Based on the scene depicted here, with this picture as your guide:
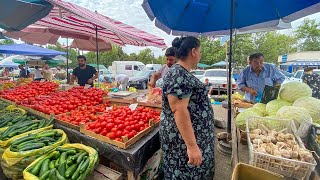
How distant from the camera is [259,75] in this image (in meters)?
3.90

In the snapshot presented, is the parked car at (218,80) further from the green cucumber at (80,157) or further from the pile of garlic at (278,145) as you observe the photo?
the green cucumber at (80,157)

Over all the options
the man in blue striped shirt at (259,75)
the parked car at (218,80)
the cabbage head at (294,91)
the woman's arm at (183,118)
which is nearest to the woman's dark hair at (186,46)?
the woman's arm at (183,118)

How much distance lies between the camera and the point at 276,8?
2668 mm

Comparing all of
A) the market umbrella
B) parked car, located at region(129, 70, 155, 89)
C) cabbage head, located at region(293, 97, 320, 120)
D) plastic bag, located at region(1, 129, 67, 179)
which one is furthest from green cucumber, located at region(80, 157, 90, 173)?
parked car, located at region(129, 70, 155, 89)

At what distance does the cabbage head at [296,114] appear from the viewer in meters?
1.86

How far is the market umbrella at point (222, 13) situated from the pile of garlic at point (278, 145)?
1.06 meters

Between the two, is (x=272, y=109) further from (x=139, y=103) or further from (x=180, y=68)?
(x=139, y=103)

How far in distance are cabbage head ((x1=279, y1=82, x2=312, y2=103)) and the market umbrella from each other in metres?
0.66

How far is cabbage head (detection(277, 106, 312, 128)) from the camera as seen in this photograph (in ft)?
6.12

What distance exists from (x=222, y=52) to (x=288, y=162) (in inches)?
1208

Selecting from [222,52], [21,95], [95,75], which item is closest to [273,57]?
[222,52]

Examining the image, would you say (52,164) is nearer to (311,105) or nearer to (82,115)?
(82,115)

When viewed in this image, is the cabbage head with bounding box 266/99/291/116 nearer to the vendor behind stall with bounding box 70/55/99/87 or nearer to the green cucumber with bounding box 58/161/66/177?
the green cucumber with bounding box 58/161/66/177

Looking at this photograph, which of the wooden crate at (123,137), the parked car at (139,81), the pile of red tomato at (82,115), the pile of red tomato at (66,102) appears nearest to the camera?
the wooden crate at (123,137)
